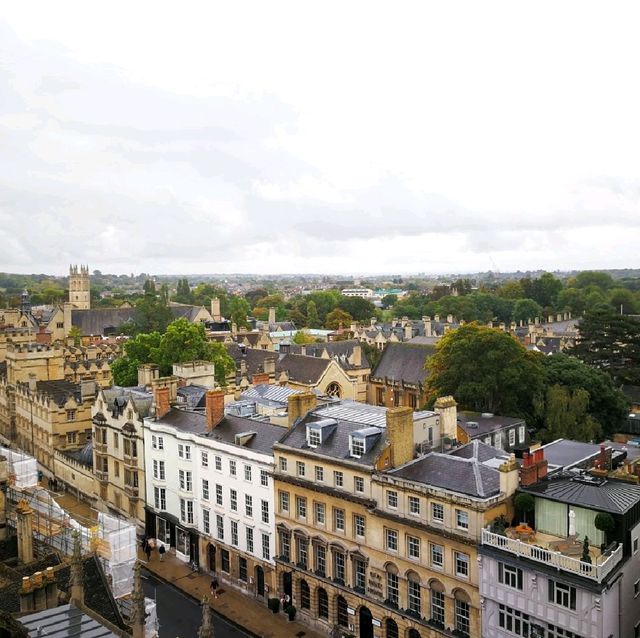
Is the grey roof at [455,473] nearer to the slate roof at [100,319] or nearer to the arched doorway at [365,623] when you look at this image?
the arched doorway at [365,623]

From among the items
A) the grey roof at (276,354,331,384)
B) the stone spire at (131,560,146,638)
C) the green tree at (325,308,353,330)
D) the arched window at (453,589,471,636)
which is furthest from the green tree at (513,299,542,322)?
the stone spire at (131,560,146,638)

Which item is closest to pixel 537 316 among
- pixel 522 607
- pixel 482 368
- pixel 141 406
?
pixel 482 368

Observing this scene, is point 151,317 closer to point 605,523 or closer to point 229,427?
point 229,427

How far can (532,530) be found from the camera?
30.5 meters

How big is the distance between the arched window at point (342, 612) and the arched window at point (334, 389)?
35630 millimetres

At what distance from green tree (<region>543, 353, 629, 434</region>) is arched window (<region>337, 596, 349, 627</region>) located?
111 ft

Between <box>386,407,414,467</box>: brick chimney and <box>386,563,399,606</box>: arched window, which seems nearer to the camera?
<box>386,563,399,606</box>: arched window

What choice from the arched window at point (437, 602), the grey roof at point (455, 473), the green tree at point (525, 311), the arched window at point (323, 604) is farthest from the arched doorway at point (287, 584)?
the green tree at point (525, 311)

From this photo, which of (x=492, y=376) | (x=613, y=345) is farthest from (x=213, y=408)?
(x=613, y=345)

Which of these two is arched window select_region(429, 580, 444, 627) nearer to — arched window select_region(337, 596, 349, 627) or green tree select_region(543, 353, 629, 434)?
arched window select_region(337, 596, 349, 627)

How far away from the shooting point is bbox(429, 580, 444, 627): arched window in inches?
1262

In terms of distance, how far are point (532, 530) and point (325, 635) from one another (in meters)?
14.1

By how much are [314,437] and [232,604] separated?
11.8 m

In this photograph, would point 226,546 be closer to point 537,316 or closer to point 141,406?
point 141,406
